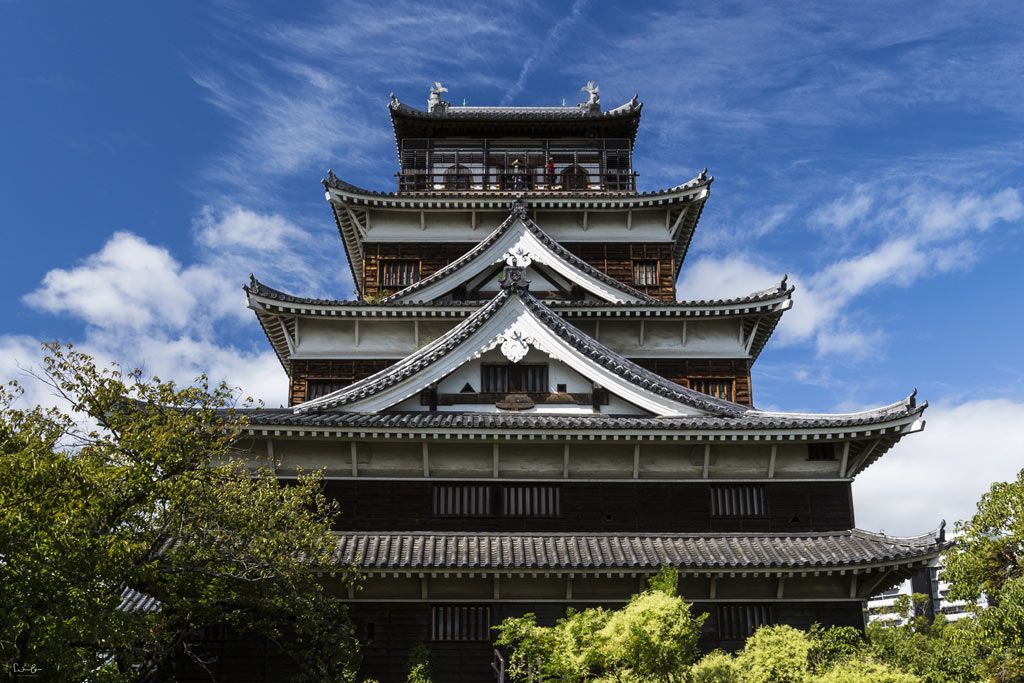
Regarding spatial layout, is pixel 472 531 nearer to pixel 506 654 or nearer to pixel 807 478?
pixel 506 654

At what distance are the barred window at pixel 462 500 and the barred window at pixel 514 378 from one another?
2.68 metres

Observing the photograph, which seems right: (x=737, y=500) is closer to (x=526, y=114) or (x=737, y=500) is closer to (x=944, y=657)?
(x=944, y=657)

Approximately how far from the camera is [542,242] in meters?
28.5

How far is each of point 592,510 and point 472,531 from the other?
275 centimetres

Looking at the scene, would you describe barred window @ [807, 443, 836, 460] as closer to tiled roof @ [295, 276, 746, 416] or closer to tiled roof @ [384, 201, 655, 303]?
tiled roof @ [295, 276, 746, 416]

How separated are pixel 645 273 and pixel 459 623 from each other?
51.5ft

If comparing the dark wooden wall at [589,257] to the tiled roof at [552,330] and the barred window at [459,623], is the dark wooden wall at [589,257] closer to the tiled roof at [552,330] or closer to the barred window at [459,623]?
the tiled roof at [552,330]

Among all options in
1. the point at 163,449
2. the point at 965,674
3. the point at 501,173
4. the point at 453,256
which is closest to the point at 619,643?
the point at 163,449

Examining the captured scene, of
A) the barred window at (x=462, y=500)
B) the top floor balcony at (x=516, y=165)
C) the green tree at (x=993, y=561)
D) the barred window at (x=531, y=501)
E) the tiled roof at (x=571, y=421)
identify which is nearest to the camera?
the green tree at (x=993, y=561)

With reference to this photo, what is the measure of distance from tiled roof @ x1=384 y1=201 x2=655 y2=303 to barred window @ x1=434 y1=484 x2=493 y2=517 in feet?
28.5

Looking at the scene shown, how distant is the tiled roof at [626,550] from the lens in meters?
18.1

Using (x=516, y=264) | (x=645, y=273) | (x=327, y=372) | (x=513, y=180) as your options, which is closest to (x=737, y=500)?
(x=516, y=264)

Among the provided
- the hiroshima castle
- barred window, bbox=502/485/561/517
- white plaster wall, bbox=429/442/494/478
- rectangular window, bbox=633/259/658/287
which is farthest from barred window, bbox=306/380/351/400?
rectangular window, bbox=633/259/658/287

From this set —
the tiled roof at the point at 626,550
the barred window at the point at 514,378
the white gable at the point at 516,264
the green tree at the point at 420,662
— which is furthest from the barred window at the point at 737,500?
the white gable at the point at 516,264
